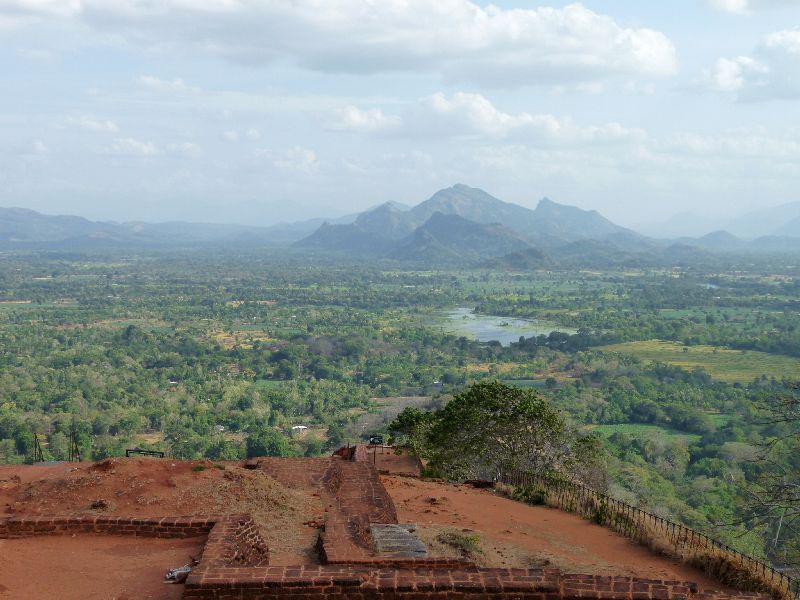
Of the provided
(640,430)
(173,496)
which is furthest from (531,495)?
(640,430)

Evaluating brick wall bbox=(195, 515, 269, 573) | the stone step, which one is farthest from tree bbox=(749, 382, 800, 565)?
brick wall bbox=(195, 515, 269, 573)

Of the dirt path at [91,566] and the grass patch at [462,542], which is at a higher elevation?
the dirt path at [91,566]

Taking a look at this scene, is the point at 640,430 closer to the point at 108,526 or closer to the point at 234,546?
the point at 108,526

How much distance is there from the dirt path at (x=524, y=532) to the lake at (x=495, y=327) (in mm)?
58115

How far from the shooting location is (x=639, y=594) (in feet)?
22.7

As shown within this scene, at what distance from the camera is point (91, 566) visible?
26.2 ft

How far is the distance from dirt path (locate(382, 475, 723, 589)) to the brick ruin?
1.34 m

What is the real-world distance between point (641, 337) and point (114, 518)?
238 ft

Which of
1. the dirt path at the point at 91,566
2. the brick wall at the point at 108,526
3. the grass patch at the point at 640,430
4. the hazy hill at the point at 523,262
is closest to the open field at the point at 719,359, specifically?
the grass patch at the point at 640,430

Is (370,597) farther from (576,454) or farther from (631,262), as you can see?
(631,262)

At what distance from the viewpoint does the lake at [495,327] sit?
77.3m

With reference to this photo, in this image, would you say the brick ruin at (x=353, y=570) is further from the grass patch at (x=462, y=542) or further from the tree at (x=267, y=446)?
the tree at (x=267, y=446)

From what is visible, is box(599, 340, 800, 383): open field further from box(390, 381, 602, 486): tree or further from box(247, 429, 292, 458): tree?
box(390, 381, 602, 486): tree

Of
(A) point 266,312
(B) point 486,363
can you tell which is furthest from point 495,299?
(B) point 486,363
